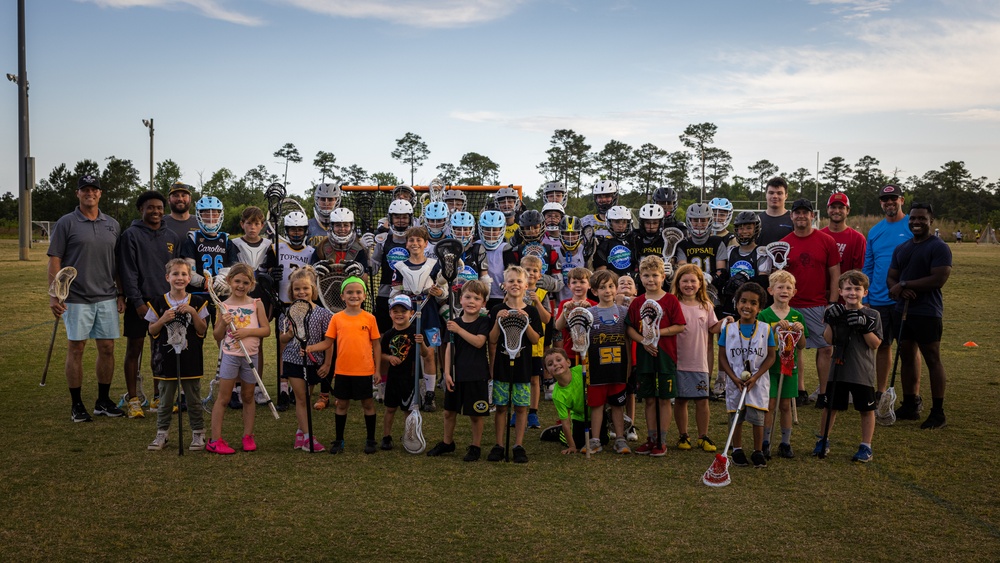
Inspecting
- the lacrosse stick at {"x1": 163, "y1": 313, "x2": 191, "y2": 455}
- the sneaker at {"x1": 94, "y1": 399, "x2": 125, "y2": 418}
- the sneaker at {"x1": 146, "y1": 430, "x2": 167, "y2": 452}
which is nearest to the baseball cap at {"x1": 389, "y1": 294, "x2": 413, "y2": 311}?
the lacrosse stick at {"x1": 163, "y1": 313, "x2": 191, "y2": 455}

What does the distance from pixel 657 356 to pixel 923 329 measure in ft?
11.1

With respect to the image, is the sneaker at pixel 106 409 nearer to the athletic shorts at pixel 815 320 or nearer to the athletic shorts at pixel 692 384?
the athletic shorts at pixel 692 384

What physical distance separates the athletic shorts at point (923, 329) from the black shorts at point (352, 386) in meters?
5.73

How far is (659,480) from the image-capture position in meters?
6.39

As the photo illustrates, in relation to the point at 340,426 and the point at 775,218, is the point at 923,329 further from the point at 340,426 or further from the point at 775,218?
the point at 340,426

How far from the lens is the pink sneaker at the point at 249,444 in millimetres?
7188

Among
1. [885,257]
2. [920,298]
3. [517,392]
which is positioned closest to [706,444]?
[517,392]

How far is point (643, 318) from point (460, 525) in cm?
274

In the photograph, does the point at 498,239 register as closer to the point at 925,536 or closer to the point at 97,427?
the point at 97,427

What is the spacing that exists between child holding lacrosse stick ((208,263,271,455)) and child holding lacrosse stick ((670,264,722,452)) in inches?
148

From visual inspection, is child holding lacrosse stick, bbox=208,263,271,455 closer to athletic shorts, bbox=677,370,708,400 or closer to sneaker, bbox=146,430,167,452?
sneaker, bbox=146,430,167,452

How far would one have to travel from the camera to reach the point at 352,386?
7.14 m

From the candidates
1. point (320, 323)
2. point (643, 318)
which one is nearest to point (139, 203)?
point (320, 323)

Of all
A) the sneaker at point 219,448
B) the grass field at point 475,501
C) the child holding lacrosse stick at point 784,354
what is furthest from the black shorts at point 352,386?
the child holding lacrosse stick at point 784,354
